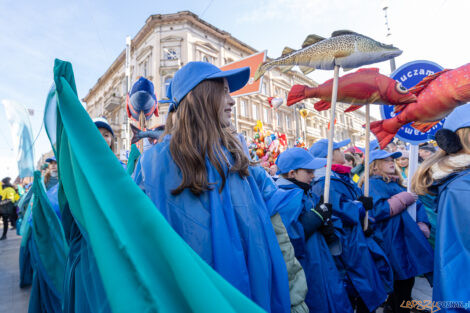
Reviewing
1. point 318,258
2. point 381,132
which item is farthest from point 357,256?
point 381,132

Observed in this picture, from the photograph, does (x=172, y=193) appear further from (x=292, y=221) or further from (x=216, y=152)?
(x=292, y=221)

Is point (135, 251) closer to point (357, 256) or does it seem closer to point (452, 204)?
point (452, 204)

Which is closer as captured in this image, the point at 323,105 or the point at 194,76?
the point at 194,76

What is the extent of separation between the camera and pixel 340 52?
1951 millimetres

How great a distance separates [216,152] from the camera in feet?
3.46

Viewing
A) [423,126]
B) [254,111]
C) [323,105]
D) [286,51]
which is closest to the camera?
[286,51]

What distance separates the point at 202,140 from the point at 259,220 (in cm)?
41

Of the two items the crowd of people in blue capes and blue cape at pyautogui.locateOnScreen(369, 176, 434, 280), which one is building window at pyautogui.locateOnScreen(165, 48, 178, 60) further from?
blue cape at pyautogui.locateOnScreen(369, 176, 434, 280)

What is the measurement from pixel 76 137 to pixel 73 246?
16.9 inches

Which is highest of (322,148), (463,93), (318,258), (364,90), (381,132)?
(364,90)

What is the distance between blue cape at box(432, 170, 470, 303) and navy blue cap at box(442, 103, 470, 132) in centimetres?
32

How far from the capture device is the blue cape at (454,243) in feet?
4.04

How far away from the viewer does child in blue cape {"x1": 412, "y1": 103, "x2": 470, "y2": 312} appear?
125cm

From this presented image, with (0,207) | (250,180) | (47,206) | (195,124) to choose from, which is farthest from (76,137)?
(0,207)
